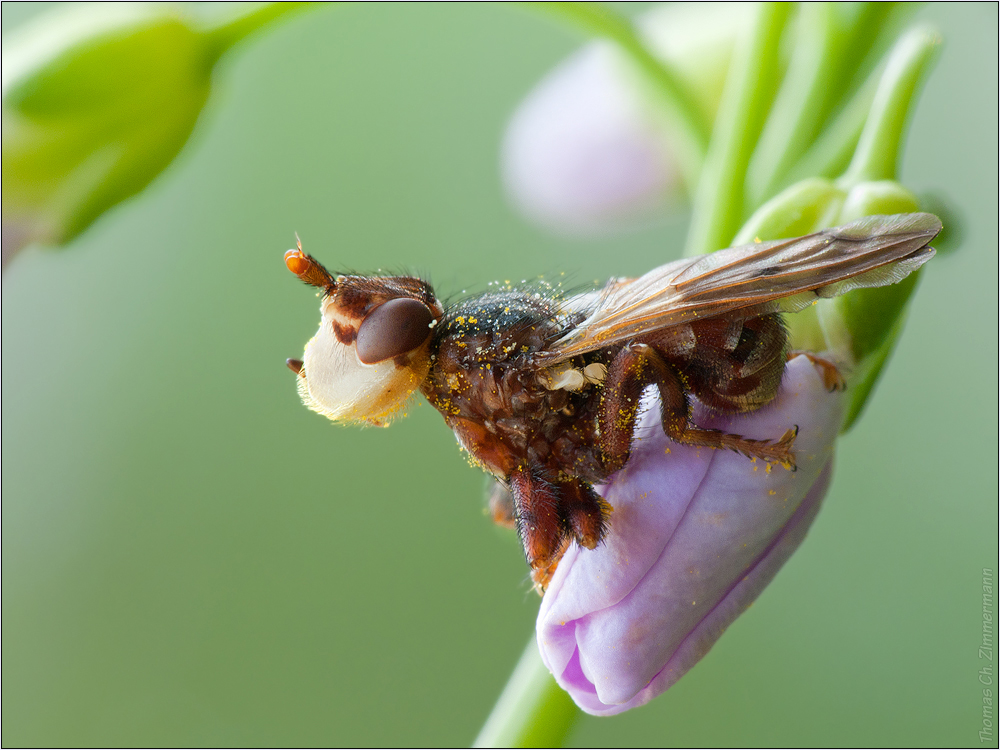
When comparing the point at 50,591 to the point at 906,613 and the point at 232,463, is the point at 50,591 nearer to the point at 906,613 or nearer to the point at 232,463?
the point at 232,463

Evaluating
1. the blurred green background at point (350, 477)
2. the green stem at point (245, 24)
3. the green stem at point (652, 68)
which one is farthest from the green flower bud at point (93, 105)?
the blurred green background at point (350, 477)

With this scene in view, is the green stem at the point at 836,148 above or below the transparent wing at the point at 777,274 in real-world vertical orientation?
below

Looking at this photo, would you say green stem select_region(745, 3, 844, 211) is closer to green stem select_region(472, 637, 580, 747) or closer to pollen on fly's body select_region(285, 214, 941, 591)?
pollen on fly's body select_region(285, 214, 941, 591)

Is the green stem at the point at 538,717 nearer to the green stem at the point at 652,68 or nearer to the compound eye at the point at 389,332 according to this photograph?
the compound eye at the point at 389,332

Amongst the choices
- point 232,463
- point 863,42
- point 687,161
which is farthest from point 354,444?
point 863,42

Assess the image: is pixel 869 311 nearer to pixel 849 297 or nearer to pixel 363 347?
pixel 849 297

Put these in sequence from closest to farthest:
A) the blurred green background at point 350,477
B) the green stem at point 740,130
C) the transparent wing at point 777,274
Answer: the transparent wing at point 777,274, the green stem at point 740,130, the blurred green background at point 350,477

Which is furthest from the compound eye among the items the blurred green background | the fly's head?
the blurred green background
